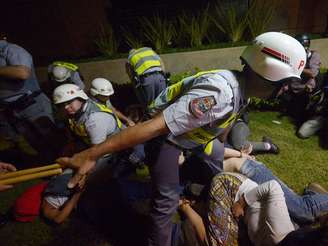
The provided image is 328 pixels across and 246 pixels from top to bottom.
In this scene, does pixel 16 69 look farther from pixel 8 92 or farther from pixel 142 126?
pixel 142 126

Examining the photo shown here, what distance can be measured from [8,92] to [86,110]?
1277mm

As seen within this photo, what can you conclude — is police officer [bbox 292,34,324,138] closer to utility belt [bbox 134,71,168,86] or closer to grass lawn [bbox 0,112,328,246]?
grass lawn [bbox 0,112,328,246]

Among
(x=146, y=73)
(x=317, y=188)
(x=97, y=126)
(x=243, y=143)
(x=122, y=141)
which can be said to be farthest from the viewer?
(x=243, y=143)

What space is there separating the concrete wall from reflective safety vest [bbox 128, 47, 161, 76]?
7.06ft

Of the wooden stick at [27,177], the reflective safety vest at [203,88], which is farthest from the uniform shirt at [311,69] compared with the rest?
the wooden stick at [27,177]

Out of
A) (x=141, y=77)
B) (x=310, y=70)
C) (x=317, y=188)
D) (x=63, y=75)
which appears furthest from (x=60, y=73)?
(x=310, y=70)

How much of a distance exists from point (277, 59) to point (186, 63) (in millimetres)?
3892

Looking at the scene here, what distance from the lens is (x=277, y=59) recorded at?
1.72 metres

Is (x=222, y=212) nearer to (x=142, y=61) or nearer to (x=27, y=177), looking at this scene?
(x=27, y=177)

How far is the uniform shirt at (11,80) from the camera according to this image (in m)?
3.00

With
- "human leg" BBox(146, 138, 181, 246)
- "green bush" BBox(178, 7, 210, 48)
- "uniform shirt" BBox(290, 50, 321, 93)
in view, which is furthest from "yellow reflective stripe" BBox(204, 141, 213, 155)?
"green bush" BBox(178, 7, 210, 48)

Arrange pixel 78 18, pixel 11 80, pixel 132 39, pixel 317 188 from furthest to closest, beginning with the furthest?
1. pixel 78 18
2. pixel 132 39
3. pixel 11 80
4. pixel 317 188

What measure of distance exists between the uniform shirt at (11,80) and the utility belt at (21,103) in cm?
4

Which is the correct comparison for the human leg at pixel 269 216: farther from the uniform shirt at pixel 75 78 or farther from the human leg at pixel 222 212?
the uniform shirt at pixel 75 78
